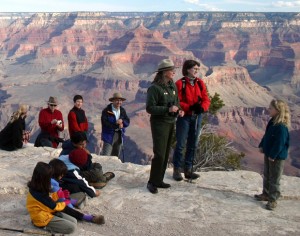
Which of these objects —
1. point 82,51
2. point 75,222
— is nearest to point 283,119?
point 75,222

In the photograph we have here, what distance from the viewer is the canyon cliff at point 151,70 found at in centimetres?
6694

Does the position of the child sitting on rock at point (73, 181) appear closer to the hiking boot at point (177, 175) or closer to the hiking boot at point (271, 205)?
the hiking boot at point (177, 175)

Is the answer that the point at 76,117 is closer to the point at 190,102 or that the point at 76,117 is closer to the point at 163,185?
the point at 163,185

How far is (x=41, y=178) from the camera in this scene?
4.86 meters

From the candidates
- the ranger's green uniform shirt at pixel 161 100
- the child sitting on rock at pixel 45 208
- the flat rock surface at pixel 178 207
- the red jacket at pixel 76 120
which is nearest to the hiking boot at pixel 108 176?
the flat rock surface at pixel 178 207

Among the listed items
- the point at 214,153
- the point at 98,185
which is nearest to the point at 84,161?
the point at 98,185

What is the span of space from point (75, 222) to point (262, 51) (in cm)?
16252

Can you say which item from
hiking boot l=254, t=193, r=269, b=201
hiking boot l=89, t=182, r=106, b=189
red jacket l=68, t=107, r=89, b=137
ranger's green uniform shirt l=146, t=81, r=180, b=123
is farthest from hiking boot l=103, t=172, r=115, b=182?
hiking boot l=254, t=193, r=269, b=201

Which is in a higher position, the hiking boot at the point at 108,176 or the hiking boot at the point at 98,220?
the hiking boot at the point at 108,176

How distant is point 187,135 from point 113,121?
2541 mm

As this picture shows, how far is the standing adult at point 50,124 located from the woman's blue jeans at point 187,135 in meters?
3.72

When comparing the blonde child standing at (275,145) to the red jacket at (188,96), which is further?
the red jacket at (188,96)

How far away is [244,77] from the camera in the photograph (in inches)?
3718

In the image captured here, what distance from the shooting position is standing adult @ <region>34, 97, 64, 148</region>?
9356 millimetres
